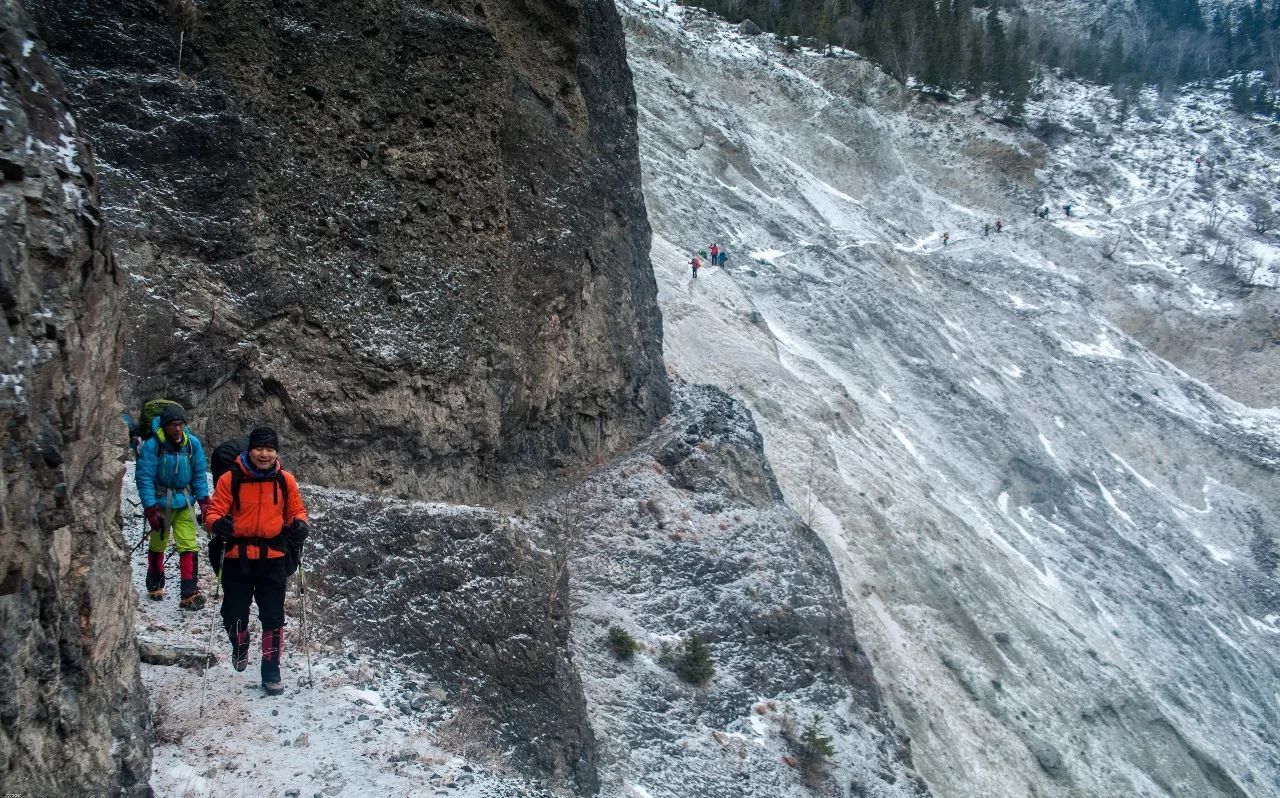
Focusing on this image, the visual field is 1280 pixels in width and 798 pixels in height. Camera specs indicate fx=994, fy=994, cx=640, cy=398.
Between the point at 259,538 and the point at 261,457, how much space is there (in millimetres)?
486

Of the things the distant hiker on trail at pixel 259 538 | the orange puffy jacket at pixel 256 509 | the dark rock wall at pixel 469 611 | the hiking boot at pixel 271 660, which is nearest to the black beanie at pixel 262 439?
the distant hiker on trail at pixel 259 538

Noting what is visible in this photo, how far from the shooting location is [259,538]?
5828 millimetres

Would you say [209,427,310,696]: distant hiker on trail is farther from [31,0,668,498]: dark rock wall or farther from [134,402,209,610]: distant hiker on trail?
[31,0,668,498]: dark rock wall

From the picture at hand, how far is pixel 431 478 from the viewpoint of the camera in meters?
9.91

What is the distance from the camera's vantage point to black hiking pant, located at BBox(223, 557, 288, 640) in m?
5.88

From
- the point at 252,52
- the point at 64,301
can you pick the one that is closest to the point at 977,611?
the point at 252,52

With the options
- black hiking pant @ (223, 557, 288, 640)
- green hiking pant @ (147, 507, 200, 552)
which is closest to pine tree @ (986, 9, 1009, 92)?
green hiking pant @ (147, 507, 200, 552)

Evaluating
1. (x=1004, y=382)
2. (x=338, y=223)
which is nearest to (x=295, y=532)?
(x=338, y=223)

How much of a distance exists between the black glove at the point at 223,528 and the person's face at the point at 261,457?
34 cm

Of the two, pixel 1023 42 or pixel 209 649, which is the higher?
pixel 1023 42

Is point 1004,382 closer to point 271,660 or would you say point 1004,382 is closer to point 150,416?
point 150,416

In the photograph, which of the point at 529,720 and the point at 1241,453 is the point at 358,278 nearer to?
the point at 529,720

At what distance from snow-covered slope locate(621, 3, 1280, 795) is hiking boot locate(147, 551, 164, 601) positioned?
11235mm

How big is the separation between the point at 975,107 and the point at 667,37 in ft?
63.2
